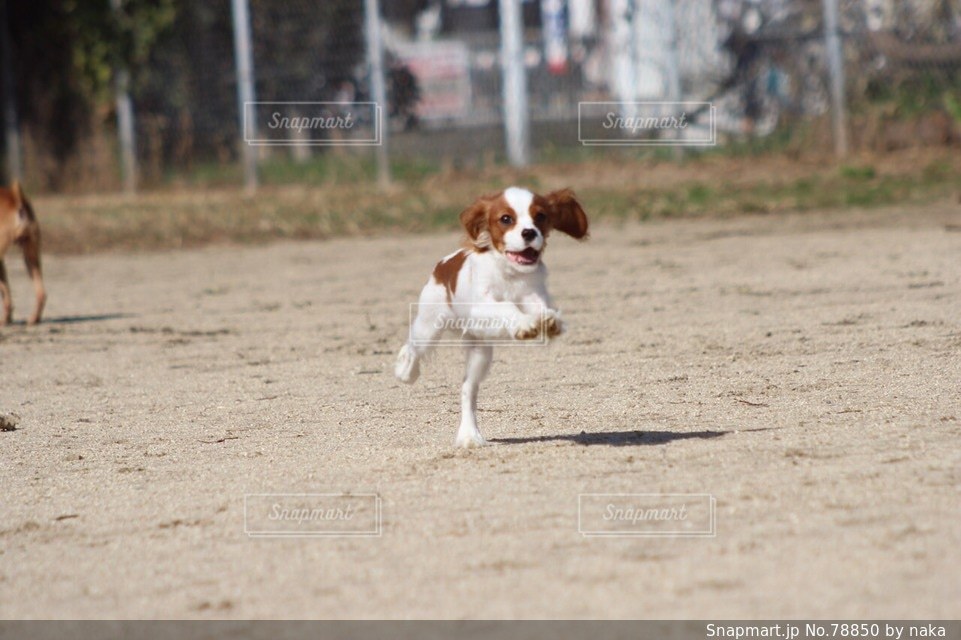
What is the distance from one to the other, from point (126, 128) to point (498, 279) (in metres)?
16.1

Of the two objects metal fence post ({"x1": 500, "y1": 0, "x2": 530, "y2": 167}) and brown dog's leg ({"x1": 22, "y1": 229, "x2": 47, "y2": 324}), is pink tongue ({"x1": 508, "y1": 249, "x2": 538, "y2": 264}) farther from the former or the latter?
metal fence post ({"x1": 500, "y1": 0, "x2": 530, "y2": 167})

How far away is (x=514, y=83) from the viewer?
62.1 feet

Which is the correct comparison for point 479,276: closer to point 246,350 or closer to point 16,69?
point 246,350

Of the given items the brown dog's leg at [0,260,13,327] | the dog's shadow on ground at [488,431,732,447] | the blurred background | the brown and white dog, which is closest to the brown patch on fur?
the brown and white dog

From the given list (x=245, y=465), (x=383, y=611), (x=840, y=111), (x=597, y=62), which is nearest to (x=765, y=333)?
(x=245, y=465)

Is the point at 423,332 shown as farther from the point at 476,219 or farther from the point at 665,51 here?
the point at 665,51

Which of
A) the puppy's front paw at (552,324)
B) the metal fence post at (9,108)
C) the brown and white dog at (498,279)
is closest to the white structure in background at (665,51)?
the metal fence post at (9,108)

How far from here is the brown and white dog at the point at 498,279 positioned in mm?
5020

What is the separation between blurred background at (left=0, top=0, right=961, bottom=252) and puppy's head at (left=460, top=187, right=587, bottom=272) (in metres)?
11.7

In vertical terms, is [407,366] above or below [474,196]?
below

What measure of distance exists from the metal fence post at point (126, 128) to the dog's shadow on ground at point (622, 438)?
51.0 feet

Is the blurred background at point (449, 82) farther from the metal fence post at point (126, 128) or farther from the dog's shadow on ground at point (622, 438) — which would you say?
the dog's shadow on ground at point (622, 438)

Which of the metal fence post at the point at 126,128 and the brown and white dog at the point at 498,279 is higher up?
the metal fence post at the point at 126,128

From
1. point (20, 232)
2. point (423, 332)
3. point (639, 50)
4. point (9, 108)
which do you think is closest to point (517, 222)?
point (423, 332)
